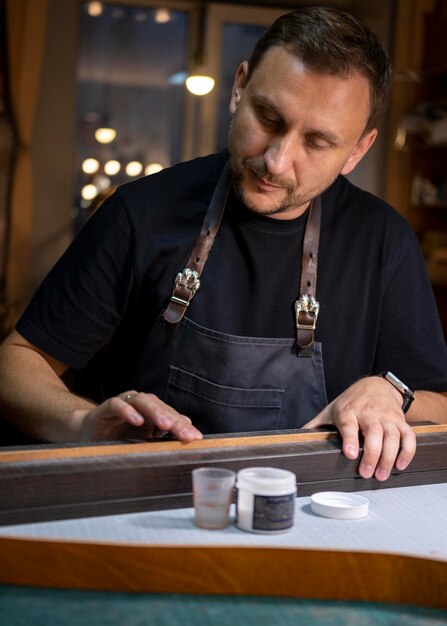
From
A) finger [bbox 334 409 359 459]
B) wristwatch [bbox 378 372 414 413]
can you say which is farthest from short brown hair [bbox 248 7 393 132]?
finger [bbox 334 409 359 459]

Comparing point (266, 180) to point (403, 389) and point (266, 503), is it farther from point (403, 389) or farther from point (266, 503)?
point (266, 503)

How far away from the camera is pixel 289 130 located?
1848mm

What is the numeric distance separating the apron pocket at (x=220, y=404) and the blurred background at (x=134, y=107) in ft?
13.7

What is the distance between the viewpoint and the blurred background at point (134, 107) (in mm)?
6516

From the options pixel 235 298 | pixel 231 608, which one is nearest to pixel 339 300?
pixel 235 298

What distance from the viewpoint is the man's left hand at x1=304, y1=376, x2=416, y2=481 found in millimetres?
1580

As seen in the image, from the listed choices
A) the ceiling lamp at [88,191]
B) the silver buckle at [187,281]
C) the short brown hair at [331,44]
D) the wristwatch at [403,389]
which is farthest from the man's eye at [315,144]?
the ceiling lamp at [88,191]

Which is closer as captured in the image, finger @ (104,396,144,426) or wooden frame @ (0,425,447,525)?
wooden frame @ (0,425,447,525)

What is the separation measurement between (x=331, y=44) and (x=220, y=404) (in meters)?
0.82

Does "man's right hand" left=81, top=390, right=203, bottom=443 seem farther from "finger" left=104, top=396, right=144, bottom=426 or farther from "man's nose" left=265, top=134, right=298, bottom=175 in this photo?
"man's nose" left=265, top=134, right=298, bottom=175

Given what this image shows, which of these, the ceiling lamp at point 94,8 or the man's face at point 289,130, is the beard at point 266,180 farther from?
the ceiling lamp at point 94,8

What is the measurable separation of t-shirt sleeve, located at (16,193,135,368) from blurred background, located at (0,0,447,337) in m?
4.05

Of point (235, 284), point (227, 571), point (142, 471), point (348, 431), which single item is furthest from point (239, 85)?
point (227, 571)

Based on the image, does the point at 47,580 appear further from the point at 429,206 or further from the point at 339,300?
the point at 429,206
